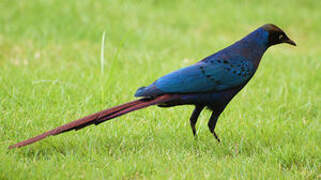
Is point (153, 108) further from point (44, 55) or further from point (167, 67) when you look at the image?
point (44, 55)

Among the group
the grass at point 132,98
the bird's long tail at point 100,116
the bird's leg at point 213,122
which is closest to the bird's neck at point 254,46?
the bird's leg at point 213,122

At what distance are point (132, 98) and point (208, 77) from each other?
164 centimetres

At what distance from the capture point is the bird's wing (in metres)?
4.23

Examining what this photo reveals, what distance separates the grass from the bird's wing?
0.56m

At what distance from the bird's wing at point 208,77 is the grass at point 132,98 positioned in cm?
56

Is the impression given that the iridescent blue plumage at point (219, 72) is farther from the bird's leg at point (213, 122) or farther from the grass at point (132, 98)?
the grass at point (132, 98)

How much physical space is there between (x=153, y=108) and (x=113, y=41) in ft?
10.5

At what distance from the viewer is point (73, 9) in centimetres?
900

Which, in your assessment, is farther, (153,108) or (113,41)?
(113,41)

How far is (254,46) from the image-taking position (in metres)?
4.64

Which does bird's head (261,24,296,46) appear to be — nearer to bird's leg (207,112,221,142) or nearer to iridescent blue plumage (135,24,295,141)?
iridescent blue plumage (135,24,295,141)

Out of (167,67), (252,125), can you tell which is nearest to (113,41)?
(167,67)

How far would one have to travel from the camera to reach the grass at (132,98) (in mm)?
3867

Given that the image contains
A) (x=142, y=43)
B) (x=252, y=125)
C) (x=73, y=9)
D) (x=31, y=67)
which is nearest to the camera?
(x=252, y=125)
